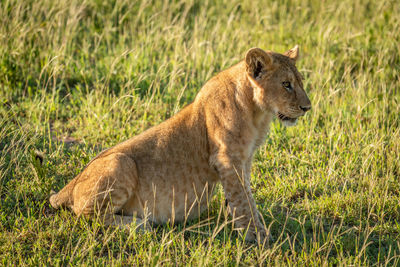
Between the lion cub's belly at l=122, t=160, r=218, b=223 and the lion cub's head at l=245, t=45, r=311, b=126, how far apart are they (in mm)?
843

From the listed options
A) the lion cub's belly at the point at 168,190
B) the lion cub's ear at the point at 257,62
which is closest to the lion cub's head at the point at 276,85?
the lion cub's ear at the point at 257,62

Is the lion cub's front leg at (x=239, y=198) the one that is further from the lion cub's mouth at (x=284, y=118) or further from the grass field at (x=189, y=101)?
the lion cub's mouth at (x=284, y=118)

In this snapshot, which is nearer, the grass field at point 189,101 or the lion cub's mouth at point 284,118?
the grass field at point 189,101

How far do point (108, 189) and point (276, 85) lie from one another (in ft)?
5.81

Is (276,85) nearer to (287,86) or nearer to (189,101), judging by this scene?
(287,86)

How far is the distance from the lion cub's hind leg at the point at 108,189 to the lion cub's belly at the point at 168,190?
103mm

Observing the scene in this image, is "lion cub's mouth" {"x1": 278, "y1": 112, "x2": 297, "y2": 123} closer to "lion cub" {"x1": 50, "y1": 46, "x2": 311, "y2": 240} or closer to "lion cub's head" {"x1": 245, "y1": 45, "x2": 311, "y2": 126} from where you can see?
"lion cub" {"x1": 50, "y1": 46, "x2": 311, "y2": 240}

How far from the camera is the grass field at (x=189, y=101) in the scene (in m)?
4.51

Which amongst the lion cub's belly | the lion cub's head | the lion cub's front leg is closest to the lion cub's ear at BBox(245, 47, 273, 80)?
the lion cub's head

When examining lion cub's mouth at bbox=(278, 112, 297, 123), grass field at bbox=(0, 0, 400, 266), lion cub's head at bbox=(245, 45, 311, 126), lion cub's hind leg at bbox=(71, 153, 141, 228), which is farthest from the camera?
lion cub's mouth at bbox=(278, 112, 297, 123)

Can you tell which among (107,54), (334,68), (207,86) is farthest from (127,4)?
(207,86)

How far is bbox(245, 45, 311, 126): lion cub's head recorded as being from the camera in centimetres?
474

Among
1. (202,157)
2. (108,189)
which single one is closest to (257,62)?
(202,157)

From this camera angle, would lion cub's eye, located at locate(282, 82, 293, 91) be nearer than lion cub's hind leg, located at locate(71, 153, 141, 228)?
No
